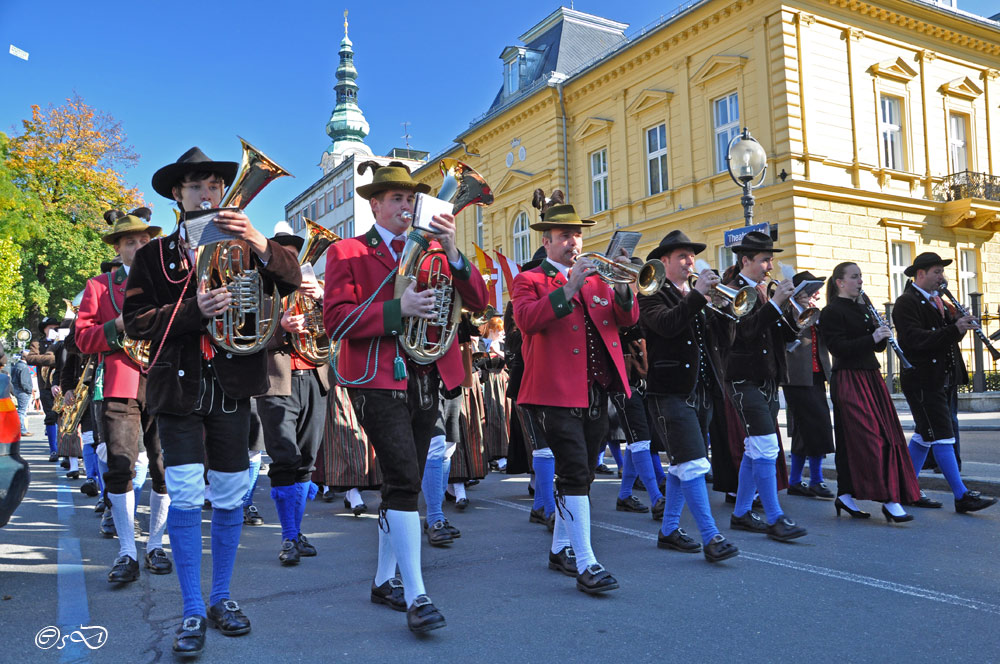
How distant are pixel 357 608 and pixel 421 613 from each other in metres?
0.67

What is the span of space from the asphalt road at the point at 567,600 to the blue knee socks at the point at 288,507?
233 millimetres

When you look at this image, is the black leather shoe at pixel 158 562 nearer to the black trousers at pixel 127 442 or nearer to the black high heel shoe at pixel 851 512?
the black trousers at pixel 127 442

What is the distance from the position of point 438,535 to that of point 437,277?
8.06 feet

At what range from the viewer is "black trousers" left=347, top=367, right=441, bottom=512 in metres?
4.01

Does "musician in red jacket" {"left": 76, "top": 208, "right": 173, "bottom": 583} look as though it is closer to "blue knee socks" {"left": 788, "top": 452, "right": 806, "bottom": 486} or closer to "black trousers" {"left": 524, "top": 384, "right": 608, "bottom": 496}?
"black trousers" {"left": 524, "top": 384, "right": 608, "bottom": 496}

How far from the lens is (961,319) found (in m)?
6.88

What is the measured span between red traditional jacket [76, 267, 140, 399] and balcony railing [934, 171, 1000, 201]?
2428cm

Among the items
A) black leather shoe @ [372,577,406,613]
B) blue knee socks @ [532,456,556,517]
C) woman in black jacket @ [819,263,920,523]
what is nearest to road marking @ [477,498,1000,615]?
blue knee socks @ [532,456,556,517]

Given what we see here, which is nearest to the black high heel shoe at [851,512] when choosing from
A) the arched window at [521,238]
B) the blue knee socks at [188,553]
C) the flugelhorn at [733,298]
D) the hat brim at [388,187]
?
the flugelhorn at [733,298]

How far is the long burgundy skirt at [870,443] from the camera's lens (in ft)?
21.1

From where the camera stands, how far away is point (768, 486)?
19.0 ft

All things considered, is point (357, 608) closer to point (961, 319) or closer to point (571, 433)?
point (571, 433)

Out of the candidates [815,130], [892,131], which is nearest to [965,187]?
[892,131]

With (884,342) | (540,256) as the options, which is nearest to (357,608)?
(540,256)
